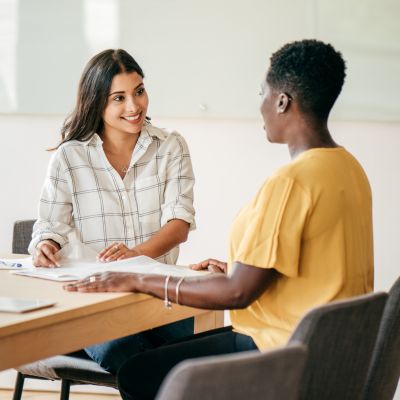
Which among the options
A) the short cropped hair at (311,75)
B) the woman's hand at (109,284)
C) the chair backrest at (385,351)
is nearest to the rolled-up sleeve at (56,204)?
the woman's hand at (109,284)

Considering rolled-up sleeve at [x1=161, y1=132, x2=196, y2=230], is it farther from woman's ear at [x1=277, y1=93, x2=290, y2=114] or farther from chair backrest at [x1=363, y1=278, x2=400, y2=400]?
chair backrest at [x1=363, y1=278, x2=400, y2=400]

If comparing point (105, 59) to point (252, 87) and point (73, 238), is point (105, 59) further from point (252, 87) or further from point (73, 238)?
point (252, 87)

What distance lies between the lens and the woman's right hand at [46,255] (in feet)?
7.71

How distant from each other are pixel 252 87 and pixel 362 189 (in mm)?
1748

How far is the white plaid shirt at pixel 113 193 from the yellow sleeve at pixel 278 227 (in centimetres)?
96

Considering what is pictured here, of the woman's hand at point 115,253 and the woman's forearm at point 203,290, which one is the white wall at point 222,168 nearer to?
the woman's hand at point 115,253

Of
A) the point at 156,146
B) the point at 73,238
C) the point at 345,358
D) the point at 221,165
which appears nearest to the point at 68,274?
the point at 73,238

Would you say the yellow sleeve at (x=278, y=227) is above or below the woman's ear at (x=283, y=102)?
below

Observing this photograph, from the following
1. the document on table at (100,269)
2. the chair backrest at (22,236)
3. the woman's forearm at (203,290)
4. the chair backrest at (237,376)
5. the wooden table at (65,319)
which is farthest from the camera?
the chair backrest at (22,236)

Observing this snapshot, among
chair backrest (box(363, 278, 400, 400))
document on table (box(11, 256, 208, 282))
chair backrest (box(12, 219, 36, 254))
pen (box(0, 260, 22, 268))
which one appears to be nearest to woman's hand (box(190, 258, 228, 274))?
document on table (box(11, 256, 208, 282))

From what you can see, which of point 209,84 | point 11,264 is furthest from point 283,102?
point 209,84

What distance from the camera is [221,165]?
11.9 feet

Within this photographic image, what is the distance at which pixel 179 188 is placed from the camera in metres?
2.76

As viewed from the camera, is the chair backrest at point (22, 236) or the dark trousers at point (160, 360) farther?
the chair backrest at point (22, 236)
